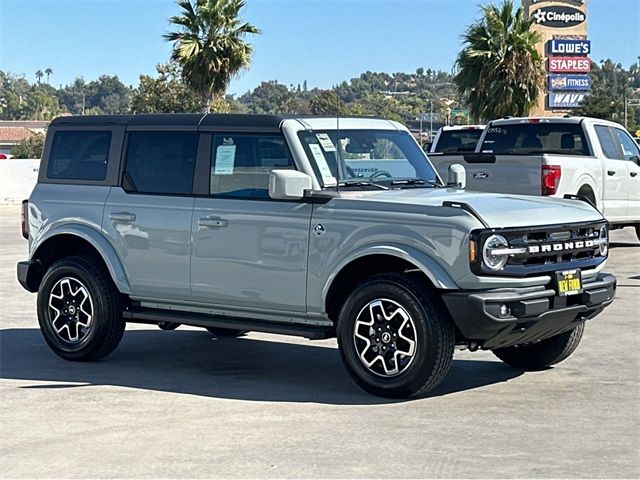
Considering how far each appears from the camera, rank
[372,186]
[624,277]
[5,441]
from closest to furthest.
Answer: [5,441] → [372,186] → [624,277]

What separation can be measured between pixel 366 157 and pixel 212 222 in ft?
4.27

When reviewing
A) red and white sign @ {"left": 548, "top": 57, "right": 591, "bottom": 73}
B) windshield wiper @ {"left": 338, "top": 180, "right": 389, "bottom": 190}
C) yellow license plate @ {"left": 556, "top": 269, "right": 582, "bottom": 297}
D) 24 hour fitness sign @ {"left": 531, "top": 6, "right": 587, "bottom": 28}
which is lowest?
yellow license plate @ {"left": 556, "top": 269, "right": 582, "bottom": 297}

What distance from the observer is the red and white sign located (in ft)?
167

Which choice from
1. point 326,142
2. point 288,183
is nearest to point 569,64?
point 326,142

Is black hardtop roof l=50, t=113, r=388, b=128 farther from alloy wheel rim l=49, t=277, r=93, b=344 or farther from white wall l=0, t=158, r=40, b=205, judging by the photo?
white wall l=0, t=158, r=40, b=205

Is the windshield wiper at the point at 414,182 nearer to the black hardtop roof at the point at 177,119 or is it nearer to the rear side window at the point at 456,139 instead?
the black hardtop roof at the point at 177,119

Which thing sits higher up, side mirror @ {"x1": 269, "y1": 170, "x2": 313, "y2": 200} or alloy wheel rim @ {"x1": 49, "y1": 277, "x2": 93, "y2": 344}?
side mirror @ {"x1": 269, "y1": 170, "x2": 313, "y2": 200}

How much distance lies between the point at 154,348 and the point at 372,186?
285 cm

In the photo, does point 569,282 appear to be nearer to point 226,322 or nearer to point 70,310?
point 226,322

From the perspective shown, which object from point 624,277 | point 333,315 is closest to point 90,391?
point 333,315

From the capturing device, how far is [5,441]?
703cm

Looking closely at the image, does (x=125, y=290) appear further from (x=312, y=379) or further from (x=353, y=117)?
(x=353, y=117)

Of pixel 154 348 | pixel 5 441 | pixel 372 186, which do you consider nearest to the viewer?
pixel 5 441

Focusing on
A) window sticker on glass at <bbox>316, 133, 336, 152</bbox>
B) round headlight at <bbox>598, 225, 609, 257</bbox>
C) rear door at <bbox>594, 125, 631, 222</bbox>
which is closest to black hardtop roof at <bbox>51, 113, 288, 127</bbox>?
window sticker on glass at <bbox>316, 133, 336, 152</bbox>
